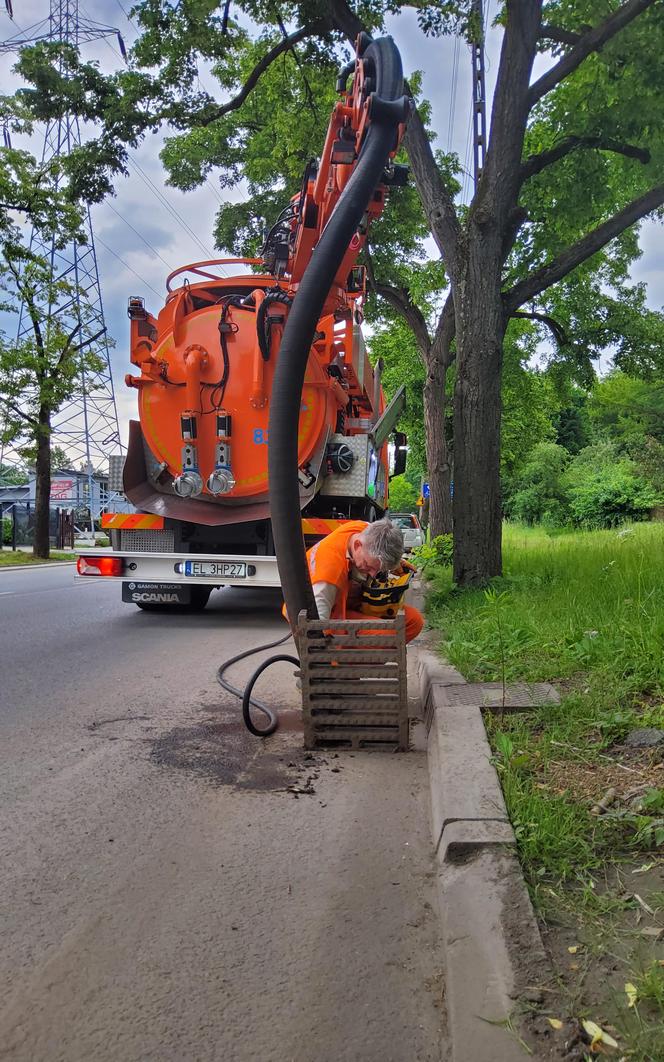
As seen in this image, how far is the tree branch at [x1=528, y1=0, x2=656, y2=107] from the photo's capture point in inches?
270

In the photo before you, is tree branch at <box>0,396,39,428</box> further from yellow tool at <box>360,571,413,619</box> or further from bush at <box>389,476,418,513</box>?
bush at <box>389,476,418,513</box>

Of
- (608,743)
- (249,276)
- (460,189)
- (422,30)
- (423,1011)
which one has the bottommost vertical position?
(423,1011)

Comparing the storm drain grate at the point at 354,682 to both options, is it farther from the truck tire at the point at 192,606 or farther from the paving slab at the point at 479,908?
the truck tire at the point at 192,606

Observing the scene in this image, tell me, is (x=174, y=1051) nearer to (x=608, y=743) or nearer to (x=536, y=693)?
(x=608, y=743)

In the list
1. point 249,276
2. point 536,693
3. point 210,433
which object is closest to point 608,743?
point 536,693

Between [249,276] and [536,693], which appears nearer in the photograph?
[536,693]

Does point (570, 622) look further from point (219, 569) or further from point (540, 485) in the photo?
point (540, 485)

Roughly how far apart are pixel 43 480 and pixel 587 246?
15826 millimetres

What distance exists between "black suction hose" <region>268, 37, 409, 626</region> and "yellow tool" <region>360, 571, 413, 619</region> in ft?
1.69

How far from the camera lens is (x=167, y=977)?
2.00m

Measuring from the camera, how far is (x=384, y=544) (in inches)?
154

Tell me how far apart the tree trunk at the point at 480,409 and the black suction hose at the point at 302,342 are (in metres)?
3.79

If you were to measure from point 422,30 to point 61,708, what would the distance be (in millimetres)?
7849

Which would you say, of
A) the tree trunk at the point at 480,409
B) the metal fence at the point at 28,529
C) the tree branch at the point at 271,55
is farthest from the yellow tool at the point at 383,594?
the metal fence at the point at 28,529
